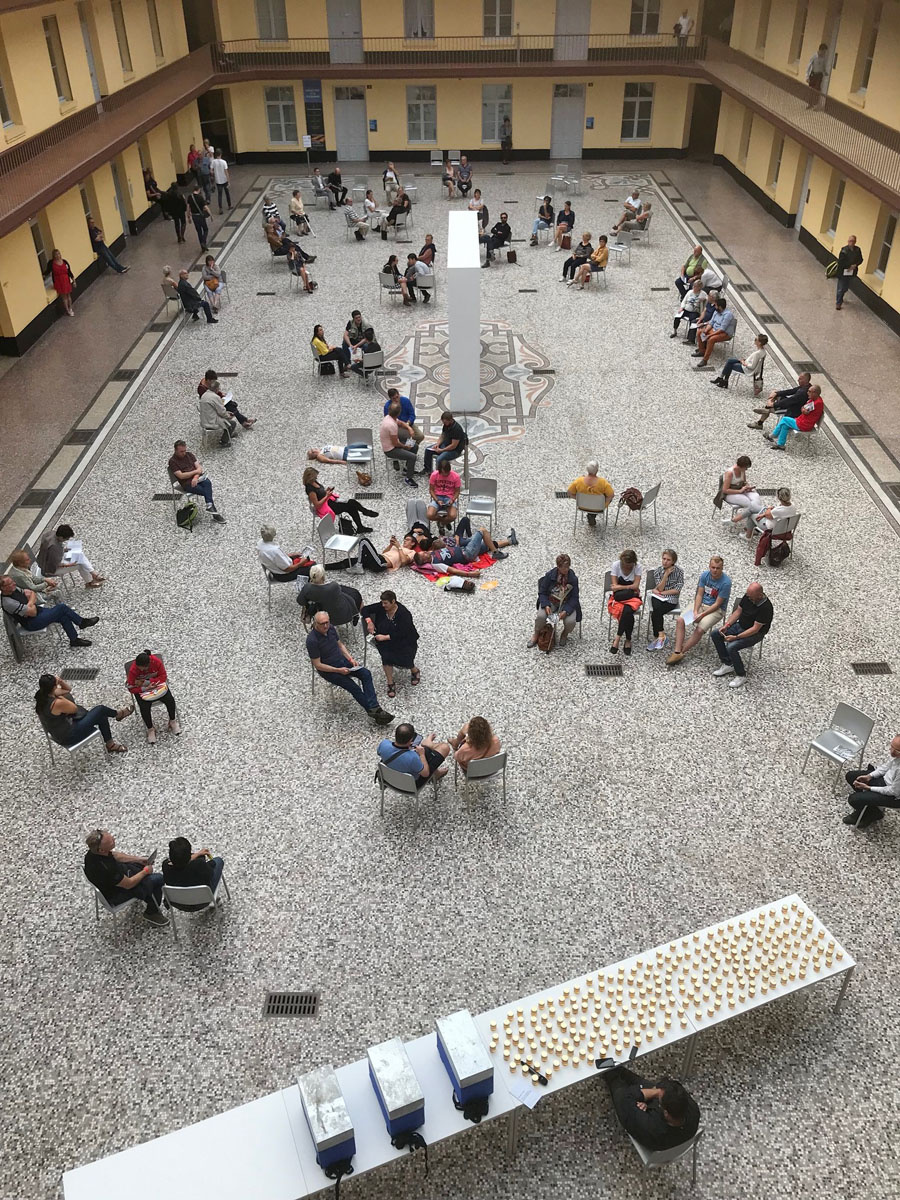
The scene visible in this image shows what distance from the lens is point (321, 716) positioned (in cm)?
884

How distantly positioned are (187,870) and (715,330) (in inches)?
492

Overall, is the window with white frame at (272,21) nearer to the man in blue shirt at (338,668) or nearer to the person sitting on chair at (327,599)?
the person sitting on chair at (327,599)

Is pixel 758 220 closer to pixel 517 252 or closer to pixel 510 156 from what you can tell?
pixel 517 252

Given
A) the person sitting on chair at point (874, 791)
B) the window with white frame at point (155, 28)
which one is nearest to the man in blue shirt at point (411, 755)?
the person sitting on chair at point (874, 791)

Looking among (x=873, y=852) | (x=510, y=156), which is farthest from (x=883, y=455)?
(x=510, y=156)

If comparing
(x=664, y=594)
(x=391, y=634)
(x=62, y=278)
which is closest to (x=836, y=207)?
(x=664, y=594)

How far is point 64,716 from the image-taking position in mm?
8031

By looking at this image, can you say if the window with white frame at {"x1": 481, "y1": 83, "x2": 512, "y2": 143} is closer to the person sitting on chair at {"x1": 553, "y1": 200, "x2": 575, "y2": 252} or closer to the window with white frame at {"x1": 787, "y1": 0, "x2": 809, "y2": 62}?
the window with white frame at {"x1": 787, "y1": 0, "x2": 809, "y2": 62}

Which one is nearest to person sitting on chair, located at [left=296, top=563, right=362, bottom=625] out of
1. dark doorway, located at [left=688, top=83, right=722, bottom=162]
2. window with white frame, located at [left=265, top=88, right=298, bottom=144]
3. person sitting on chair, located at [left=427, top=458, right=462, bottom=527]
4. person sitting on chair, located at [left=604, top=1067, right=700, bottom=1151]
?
person sitting on chair, located at [left=427, top=458, right=462, bottom=527]

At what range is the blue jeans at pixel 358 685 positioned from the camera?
28.3 feet

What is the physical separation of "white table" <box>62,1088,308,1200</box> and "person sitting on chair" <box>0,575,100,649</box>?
5.54m

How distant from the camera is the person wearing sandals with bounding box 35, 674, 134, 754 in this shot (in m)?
7.93

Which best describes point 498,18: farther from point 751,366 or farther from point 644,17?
point 751,366

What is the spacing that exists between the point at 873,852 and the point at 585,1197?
3498 millimetres
